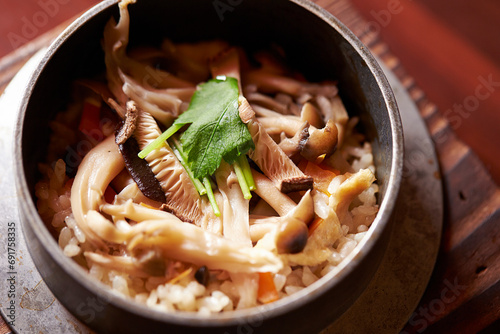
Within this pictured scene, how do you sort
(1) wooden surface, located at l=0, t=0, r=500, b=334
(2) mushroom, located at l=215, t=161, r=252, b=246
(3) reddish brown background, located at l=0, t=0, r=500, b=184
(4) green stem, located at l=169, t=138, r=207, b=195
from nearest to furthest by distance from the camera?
(2) mushroom, located at l=215, t=161, r=252, b=246
(4) green stem, located at l=169, t=138, r=207, b=195
(1) wooden surface, located at l=0, t=0, r=500, b=334
(3) reddish brown background, located at l=0, t=0, r=500, b=184

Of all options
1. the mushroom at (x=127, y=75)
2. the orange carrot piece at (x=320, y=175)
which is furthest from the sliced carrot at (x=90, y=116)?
the orange carrot piece at (x=320, y=175)

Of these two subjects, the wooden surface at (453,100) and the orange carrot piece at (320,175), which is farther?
the wooden surface at (453,100)

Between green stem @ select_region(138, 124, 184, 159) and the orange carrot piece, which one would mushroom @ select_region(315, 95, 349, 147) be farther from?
green stem @ select_region(138, 124, 184, 159)

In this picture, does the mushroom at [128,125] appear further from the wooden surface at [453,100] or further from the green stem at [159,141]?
the wooden surface at [453,100]

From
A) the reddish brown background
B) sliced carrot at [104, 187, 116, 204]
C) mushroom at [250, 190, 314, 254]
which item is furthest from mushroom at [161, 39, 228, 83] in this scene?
the reddish brown background

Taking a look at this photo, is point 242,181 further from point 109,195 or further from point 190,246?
point 109,195

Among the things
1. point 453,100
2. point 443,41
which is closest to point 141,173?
point 453,100
